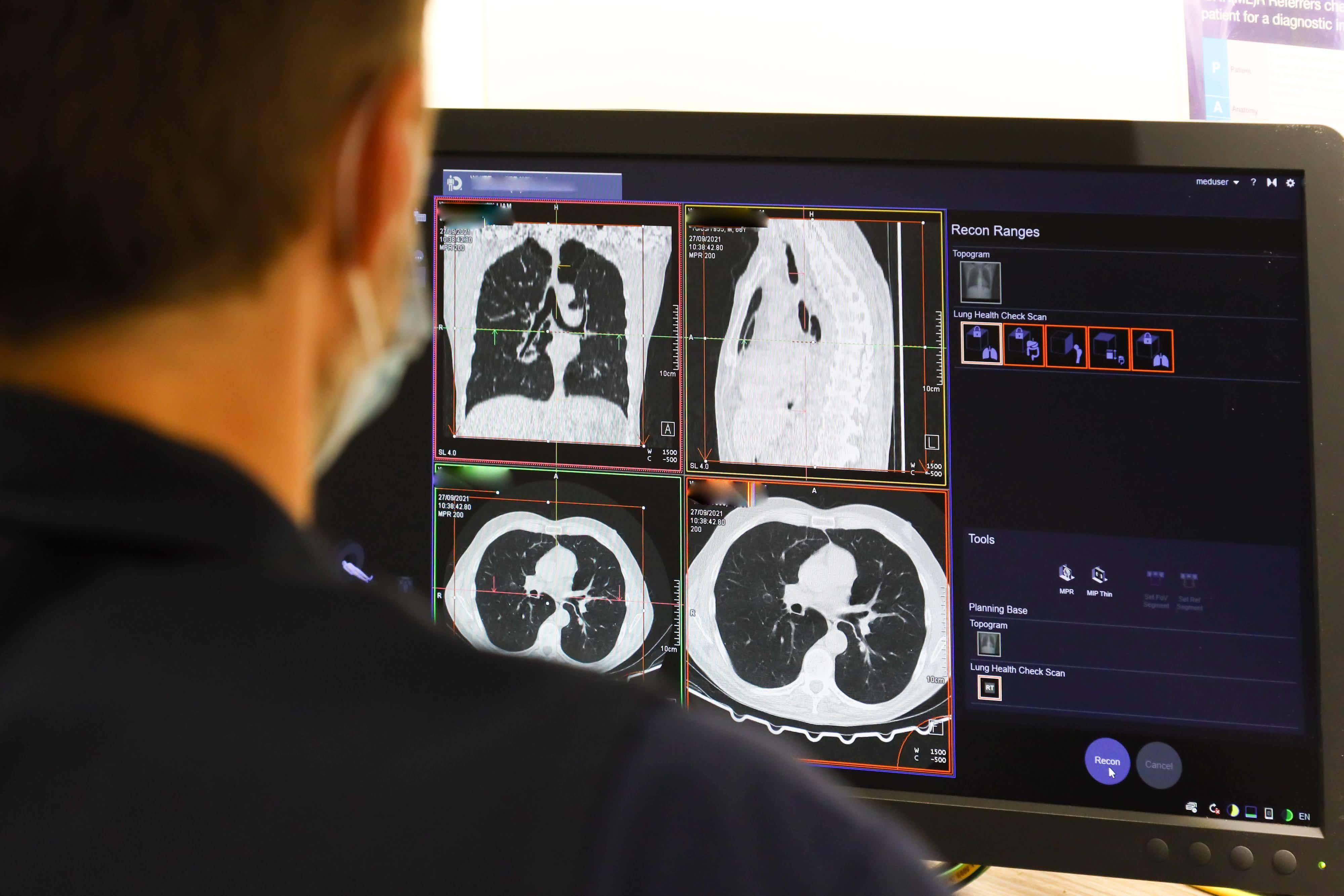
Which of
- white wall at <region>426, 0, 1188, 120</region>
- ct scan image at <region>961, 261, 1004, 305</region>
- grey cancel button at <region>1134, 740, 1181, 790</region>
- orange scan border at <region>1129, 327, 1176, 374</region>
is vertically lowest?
grey cancel button at <region>1134, 740, 1181, 790</region>

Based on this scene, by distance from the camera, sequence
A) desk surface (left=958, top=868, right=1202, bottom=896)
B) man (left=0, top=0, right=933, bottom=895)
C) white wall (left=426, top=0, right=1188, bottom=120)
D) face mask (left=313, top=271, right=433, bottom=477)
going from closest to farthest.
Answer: man (left=0, top=0, right=933, bottom=895)
face mask (left=313, top=271, right=433, bottom=477)
desk surface (left=958, top=868, right=1202, bottom=896)
white wall (left=426, top=0, right=1188, bottom=120)

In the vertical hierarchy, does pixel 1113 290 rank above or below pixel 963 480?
above

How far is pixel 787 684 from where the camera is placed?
2.34ft

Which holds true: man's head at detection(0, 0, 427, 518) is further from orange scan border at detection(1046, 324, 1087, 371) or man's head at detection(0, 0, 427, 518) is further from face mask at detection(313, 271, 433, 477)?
orange scan border at detection(1046, 324, 1087, 371)

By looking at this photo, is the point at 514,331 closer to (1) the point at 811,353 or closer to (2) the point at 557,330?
(2) the point at 557,330

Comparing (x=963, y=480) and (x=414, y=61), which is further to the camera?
(x=963, y=480)

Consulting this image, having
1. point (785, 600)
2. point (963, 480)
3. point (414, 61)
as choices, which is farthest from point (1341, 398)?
point (414, 61)

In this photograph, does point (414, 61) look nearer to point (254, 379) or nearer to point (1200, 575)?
point (254, 379)

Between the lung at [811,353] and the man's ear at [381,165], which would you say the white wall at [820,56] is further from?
the man's ear at [381,165]

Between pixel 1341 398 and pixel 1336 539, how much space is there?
77 millimetres

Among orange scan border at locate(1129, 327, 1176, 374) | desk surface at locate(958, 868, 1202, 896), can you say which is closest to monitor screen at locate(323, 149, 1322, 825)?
orange scan border at locate(1129, 327, 1176, 374)

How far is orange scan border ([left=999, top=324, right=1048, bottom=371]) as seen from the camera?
677mm

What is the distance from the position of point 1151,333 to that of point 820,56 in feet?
1.93

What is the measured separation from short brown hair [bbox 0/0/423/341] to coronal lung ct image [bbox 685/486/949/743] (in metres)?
0.45
